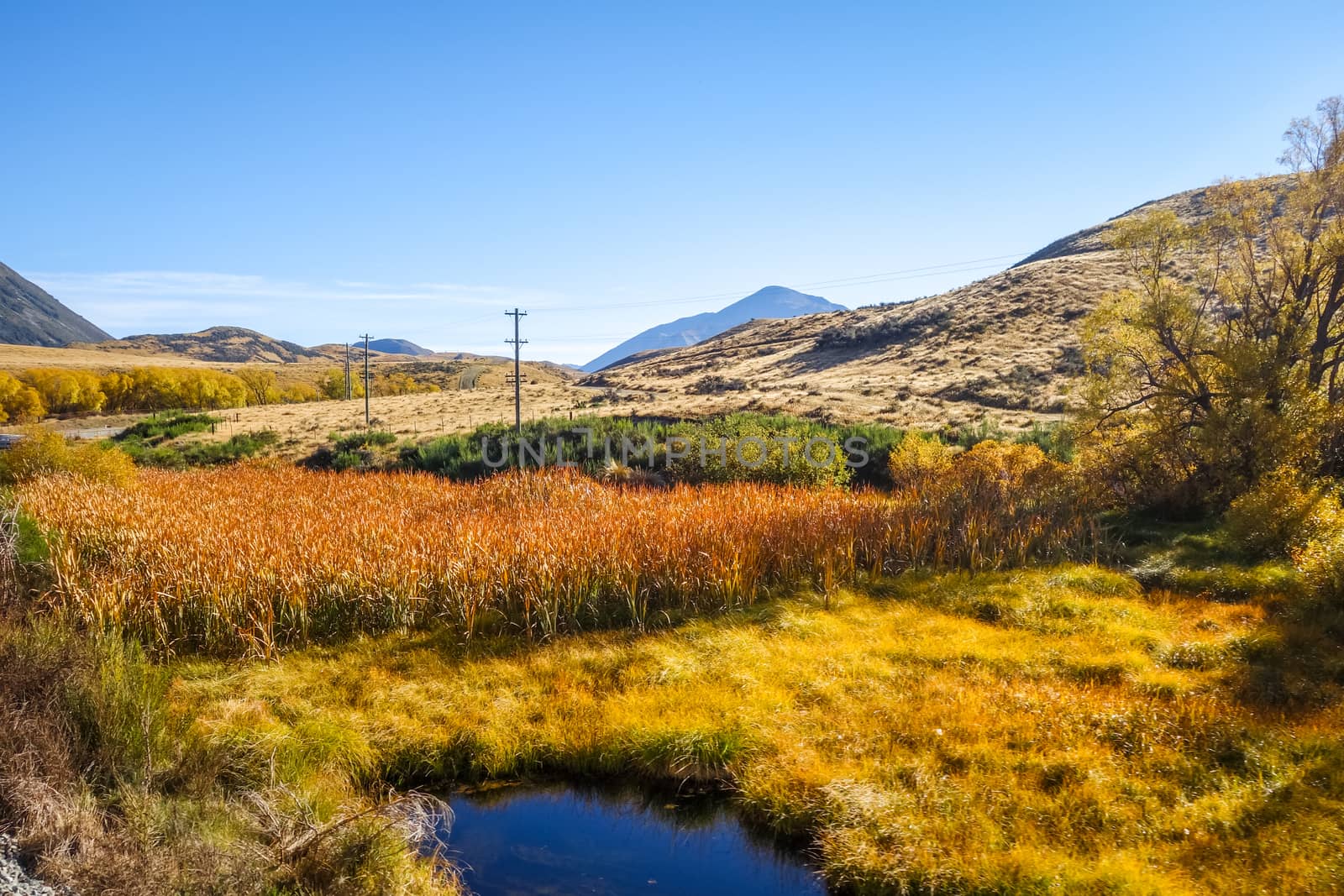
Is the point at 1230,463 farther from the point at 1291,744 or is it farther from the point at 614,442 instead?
the point at 614,442

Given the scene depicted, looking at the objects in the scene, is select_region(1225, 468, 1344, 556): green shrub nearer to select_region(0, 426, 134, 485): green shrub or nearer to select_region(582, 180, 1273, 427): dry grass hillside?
select_region(582, 180, 1273, 427): dry grass hillside

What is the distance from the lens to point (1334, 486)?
13266 millimetres

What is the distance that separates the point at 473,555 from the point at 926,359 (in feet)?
143

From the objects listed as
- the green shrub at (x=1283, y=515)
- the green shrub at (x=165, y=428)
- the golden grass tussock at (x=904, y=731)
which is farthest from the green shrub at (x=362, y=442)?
the green shrub at (x=1283, y=515)

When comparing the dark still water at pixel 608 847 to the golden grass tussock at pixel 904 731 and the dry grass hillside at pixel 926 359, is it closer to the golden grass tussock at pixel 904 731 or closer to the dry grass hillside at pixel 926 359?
the golden grass tussock at pixel 904 731

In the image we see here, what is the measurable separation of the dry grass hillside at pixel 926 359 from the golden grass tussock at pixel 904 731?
2331 centimetres

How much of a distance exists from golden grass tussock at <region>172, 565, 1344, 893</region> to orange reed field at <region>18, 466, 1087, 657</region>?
2.34ft

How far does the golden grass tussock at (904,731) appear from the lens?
225 inches

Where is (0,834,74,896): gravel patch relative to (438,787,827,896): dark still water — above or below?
above

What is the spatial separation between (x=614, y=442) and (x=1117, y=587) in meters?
17.0

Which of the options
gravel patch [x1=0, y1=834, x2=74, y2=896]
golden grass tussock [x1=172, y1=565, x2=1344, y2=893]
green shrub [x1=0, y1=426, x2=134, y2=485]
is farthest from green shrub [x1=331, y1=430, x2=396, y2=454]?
gravel patch [x1=0, y1=834, x2=74, y2=896]

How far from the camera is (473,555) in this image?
1116 cm

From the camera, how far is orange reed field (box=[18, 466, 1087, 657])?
9.87 meters

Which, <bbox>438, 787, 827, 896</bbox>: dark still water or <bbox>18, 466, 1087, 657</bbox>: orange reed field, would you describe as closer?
<bbox>438, 787, 827, 896</bbox>: dark still water
